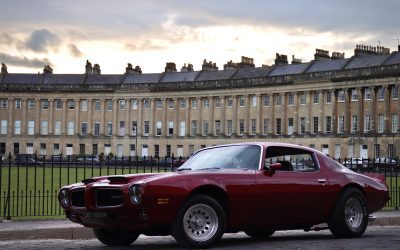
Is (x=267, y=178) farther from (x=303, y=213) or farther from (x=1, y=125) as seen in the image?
(x=1, y=125)

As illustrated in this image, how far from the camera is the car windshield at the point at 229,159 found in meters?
12.5

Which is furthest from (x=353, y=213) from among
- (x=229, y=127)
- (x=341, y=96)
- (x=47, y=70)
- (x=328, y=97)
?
A: (x=47, y=70)

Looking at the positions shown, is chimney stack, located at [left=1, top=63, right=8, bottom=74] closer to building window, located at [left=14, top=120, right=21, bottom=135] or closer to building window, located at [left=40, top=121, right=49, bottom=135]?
building window, located at [left=14, top=120, right=21, bottom=135]

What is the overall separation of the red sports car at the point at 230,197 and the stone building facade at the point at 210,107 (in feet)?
217

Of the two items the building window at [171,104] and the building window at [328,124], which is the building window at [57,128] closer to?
A: the building window at [171,104]

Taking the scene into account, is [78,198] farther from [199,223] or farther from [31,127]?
[31,127]

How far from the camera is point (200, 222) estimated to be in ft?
37.9

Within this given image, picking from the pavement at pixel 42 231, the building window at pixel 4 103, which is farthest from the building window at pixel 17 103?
the pavement at pixel 42 231

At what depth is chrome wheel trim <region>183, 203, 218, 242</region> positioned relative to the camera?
11.4 meters

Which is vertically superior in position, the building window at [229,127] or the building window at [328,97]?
the building window at [328,97]

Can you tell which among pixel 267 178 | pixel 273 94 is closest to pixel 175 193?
pixel 267 178

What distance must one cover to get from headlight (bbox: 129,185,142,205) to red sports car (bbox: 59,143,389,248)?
14 mm

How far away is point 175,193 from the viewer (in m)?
11.3

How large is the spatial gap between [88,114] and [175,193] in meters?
98.6
